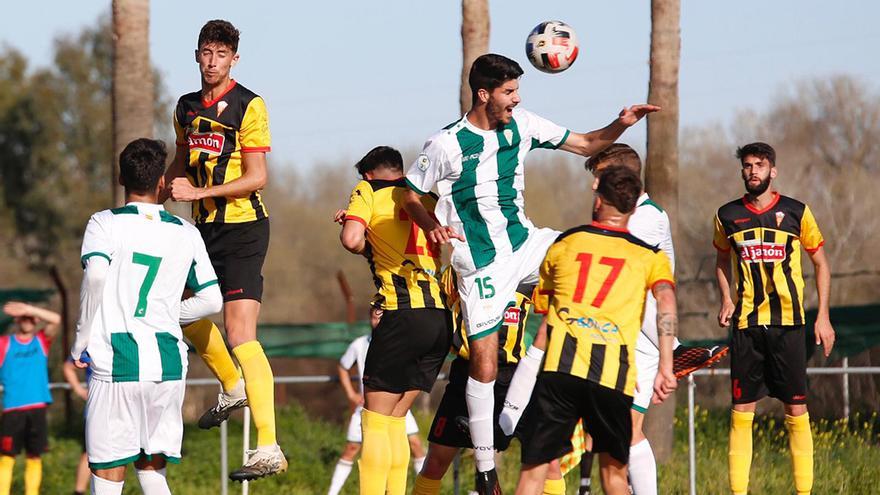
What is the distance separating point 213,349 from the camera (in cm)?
756

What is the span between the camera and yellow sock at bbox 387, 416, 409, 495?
766cm

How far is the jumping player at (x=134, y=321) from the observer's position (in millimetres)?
6141

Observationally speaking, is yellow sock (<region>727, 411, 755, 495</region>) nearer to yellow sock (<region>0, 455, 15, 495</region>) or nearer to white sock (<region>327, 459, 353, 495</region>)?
white sock (<region>327, 459, 353, 495</region>)

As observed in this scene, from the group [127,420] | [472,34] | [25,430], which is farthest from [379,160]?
[25,430]

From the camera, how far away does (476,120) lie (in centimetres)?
746

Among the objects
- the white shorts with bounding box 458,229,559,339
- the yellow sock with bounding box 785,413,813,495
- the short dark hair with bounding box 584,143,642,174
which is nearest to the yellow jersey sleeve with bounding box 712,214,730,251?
the yellow sock with bounding box 785,413,813,495

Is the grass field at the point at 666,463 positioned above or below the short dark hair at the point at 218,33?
below

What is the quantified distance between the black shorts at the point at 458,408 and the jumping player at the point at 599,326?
58.1 inches

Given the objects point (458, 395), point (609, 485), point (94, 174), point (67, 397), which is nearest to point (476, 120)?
point (458, 395)

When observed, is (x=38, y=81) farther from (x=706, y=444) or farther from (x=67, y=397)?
(x=706, y=444)

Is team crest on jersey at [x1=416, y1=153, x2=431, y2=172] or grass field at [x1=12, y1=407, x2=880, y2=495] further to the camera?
grass field at [x1=12, y1=407, x2=880, y2=495]

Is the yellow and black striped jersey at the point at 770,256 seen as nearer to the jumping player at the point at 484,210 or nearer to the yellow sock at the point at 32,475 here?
the jumping player at the point at 484,210

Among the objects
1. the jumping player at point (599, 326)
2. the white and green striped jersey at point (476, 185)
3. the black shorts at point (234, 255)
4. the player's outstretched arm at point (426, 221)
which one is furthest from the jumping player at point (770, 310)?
the black shorts at point (234, 255)

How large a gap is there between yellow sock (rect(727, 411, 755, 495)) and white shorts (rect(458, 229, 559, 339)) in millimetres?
2604
